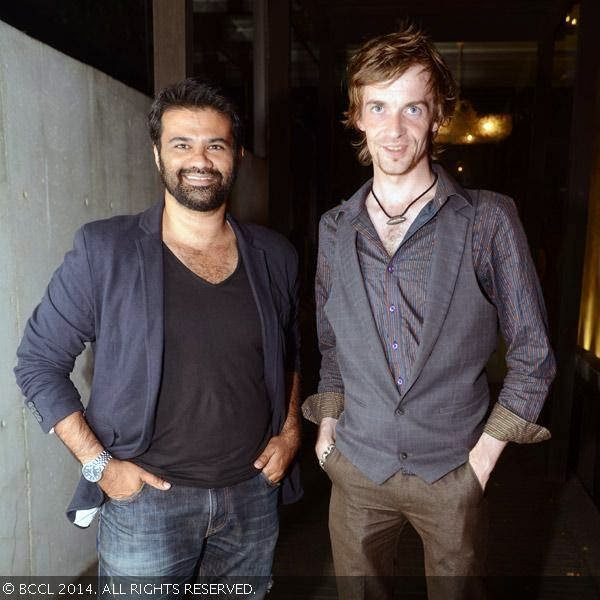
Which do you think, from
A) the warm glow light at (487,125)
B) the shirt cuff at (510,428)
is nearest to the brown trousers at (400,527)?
the shirt cuff at (510,428)

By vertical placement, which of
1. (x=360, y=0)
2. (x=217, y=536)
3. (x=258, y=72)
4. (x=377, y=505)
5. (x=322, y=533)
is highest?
(x=360, y=0)

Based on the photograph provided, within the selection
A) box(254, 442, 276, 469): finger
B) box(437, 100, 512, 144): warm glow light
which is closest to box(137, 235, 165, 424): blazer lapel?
box(254, 442, 276, 469): finger

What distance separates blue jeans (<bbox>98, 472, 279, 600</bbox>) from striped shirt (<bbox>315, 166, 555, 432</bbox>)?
25.0 inches

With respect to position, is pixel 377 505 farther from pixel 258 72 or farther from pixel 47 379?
pixel 258 72

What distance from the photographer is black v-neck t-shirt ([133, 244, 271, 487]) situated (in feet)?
5.83

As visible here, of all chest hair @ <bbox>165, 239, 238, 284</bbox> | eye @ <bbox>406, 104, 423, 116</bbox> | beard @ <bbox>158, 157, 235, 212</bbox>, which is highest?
eye @ <bbox>406, 104, 423, 116</bbox>

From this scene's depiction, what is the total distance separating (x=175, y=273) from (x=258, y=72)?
319 centimetres

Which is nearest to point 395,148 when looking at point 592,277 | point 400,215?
point 400,215

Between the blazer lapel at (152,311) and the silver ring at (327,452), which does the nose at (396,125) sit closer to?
the blazer lapel at (152,311)

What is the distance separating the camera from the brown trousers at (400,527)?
1674 millimetres

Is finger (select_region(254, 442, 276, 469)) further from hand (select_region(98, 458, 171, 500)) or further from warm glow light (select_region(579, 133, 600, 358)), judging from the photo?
warm glow light (select_region(579, 133, 600, 358))

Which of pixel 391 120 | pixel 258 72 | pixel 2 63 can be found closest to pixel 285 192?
pixel 258 72

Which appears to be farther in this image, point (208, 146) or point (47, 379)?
point (208, 146)

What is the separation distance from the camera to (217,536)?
191 centimetres
